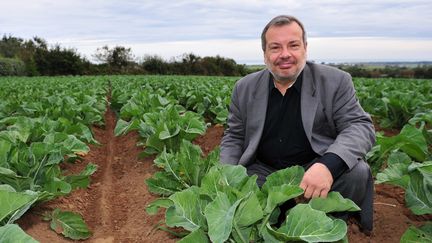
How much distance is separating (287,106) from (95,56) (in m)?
60.0

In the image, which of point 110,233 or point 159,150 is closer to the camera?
point 110,233

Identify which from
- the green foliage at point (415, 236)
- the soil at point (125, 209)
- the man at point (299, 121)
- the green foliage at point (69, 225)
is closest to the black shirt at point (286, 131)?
the man at point (299, 121)

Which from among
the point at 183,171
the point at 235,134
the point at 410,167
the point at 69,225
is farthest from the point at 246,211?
the point at 69,225

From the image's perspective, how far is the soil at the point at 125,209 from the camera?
3.25 meters

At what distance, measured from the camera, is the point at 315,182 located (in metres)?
2.65

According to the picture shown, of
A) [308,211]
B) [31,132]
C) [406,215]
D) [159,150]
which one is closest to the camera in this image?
[308,211]

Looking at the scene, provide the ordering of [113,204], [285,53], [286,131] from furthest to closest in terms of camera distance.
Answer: [113,204], [286,131], [285,53]

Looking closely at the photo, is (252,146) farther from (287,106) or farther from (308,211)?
(308,211)

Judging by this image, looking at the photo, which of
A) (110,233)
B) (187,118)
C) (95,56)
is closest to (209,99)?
(187,118)

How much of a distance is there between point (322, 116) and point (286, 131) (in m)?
0.28

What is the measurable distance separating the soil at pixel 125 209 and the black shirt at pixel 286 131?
0.64m

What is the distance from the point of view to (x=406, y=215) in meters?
3.51

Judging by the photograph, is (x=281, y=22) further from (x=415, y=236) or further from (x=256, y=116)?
(x=415, y=236)

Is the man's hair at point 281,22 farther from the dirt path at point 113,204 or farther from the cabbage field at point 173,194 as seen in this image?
the dirt path at point 113,204
